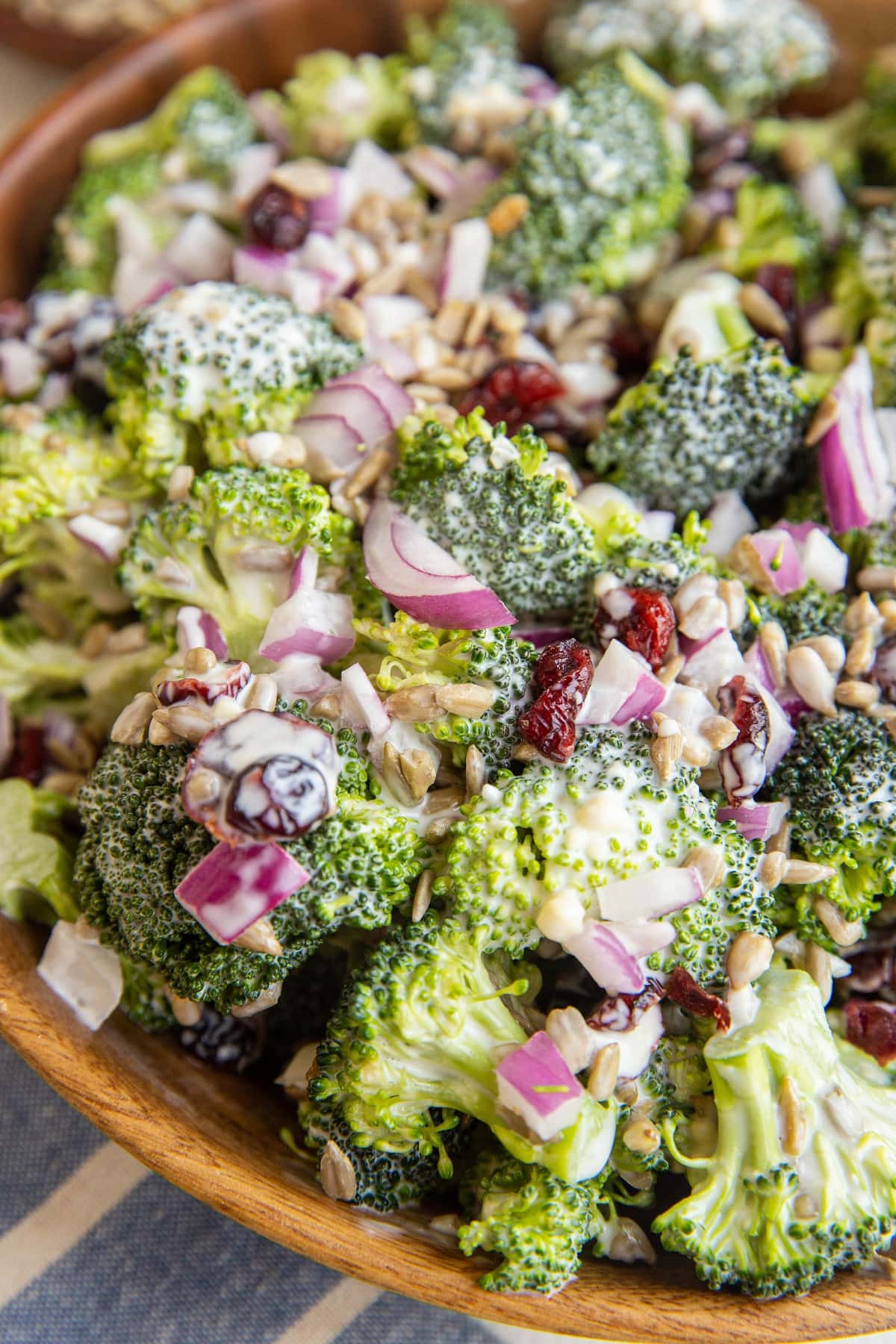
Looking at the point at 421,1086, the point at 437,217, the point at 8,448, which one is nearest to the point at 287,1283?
the point at 421,1086

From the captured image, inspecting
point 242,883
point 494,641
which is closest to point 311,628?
point 494,641

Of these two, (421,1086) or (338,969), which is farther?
(338,969)

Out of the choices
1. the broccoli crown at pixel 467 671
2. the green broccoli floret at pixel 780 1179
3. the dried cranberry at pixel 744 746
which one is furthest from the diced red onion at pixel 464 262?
the green broccoli floret at pixel 780 1179

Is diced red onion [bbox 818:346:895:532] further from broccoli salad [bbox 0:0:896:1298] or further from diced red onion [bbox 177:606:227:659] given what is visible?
diced red onion [bbox 177:606:227:659]

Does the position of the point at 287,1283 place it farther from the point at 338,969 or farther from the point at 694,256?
the point at 694,256

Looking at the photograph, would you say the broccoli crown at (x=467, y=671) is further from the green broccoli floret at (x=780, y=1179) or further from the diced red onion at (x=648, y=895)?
the green broccoli floret at (x=780, y=1179)

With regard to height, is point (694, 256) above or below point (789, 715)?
above

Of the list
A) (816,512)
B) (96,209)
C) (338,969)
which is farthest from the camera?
(96,209)

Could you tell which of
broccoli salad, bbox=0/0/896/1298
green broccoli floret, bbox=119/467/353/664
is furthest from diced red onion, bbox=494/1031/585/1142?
green broccoli floret, bbox=119/467/353/664
